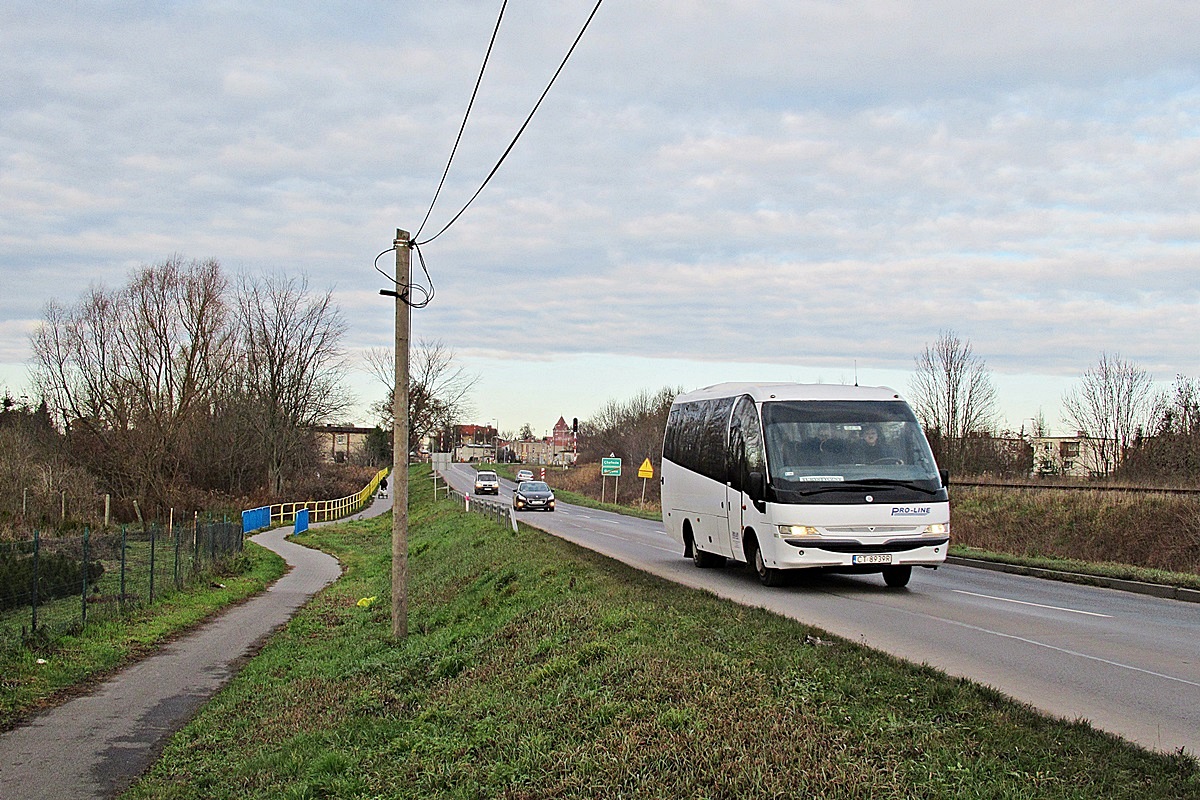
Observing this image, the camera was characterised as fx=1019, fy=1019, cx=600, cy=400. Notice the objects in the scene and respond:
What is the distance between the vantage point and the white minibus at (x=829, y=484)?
13.8 m

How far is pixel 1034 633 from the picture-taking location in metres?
11.1

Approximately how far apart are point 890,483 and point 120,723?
993 cm

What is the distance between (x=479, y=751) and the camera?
7.58 m

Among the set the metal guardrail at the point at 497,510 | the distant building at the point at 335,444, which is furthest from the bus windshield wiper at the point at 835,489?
the distant building at the point at 335,444

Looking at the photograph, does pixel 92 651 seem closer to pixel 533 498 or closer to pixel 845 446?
pixel 845 446

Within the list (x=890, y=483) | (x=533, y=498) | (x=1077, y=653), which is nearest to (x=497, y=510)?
(x=890, y=483)

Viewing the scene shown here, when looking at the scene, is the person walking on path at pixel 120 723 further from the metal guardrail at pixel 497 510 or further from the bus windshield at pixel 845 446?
the metal guardrail at pixel 497 510

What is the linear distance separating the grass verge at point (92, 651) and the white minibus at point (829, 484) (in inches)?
366

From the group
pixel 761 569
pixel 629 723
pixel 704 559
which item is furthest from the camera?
pixel 704 559

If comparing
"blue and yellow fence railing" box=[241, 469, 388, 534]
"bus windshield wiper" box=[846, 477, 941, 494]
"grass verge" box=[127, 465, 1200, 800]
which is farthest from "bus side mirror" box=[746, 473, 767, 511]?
"blue and yellow fence railing" box=[241, 469, 388, 534]

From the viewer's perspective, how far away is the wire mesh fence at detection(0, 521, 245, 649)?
14.6m

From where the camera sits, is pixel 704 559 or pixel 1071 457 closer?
pixel 704 559

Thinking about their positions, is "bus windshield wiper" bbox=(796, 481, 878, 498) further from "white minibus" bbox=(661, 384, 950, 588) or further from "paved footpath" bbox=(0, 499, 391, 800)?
"paved footpath" bbox=(0, 499, 391, 800)

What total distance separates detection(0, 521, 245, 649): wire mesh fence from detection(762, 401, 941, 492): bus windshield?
1046cm
